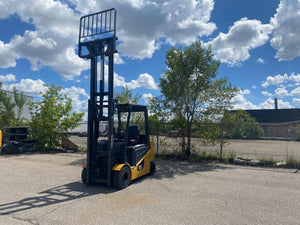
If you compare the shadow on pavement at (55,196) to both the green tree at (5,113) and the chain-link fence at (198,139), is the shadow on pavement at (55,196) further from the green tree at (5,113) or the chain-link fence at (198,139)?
the green tree at (5,113)

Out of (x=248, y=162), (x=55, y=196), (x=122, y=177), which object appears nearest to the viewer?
(x=55, y=196)

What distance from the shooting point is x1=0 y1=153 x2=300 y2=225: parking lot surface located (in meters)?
4.69

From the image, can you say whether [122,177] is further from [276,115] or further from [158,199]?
[276,115]

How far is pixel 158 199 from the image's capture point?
5.89 m

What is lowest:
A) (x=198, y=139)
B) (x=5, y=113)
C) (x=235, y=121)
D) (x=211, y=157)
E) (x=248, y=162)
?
(x=248, y=162)

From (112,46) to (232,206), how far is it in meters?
5.34

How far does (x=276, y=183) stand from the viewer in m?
7.66

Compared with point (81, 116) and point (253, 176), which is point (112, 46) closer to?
point (253, 176)

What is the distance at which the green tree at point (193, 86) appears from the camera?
11984 mm

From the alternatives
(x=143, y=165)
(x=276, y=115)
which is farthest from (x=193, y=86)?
(x=276, y=115)

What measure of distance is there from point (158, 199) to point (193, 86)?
7461mm

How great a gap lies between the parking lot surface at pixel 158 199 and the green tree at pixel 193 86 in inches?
152

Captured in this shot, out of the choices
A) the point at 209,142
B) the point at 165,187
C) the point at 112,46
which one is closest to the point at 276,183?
the point at 165,187

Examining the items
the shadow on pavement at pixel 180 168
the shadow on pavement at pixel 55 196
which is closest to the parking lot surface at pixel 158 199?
the shadow on pavement at pixel 55 196
